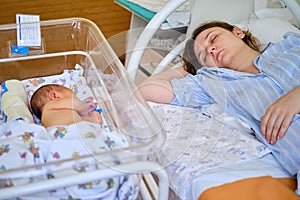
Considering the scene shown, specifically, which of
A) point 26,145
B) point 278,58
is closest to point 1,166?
point 26,145

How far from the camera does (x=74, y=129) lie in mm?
1065

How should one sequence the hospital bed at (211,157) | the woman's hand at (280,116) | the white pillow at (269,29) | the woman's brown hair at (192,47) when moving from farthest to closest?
the white pillow at (269,29)
the woman's brown hair at (192,47)
the woman's hand at (280,116)
the hospital bed at (211,157)

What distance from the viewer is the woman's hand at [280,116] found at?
1186 mm

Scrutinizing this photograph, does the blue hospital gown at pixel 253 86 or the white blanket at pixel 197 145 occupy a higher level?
the blue hospital gown at pixel 253 86

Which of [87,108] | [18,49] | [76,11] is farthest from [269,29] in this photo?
[76,11]

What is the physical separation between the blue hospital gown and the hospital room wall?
1941 mm

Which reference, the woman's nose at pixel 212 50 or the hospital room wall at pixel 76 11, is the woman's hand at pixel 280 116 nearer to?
the woman's nose at pixel 212 50

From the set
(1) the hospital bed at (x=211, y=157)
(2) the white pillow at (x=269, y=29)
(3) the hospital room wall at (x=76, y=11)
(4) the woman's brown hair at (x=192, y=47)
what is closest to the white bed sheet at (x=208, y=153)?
(1) the hospital bed at (x=211, y=157)

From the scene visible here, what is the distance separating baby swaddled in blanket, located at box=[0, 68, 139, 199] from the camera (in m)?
0.85

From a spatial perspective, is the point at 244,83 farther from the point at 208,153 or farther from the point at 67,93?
the point at 67,93

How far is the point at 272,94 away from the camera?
1.31m

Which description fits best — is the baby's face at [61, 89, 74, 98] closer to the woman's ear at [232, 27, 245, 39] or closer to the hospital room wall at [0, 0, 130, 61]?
the woman's ear at [232, 27, 245, 39]

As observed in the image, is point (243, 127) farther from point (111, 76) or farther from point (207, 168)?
point (111, 76)

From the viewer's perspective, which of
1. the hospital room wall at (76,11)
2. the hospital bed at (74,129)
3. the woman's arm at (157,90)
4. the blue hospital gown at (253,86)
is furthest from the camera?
the hospital room wall at (76,11)
